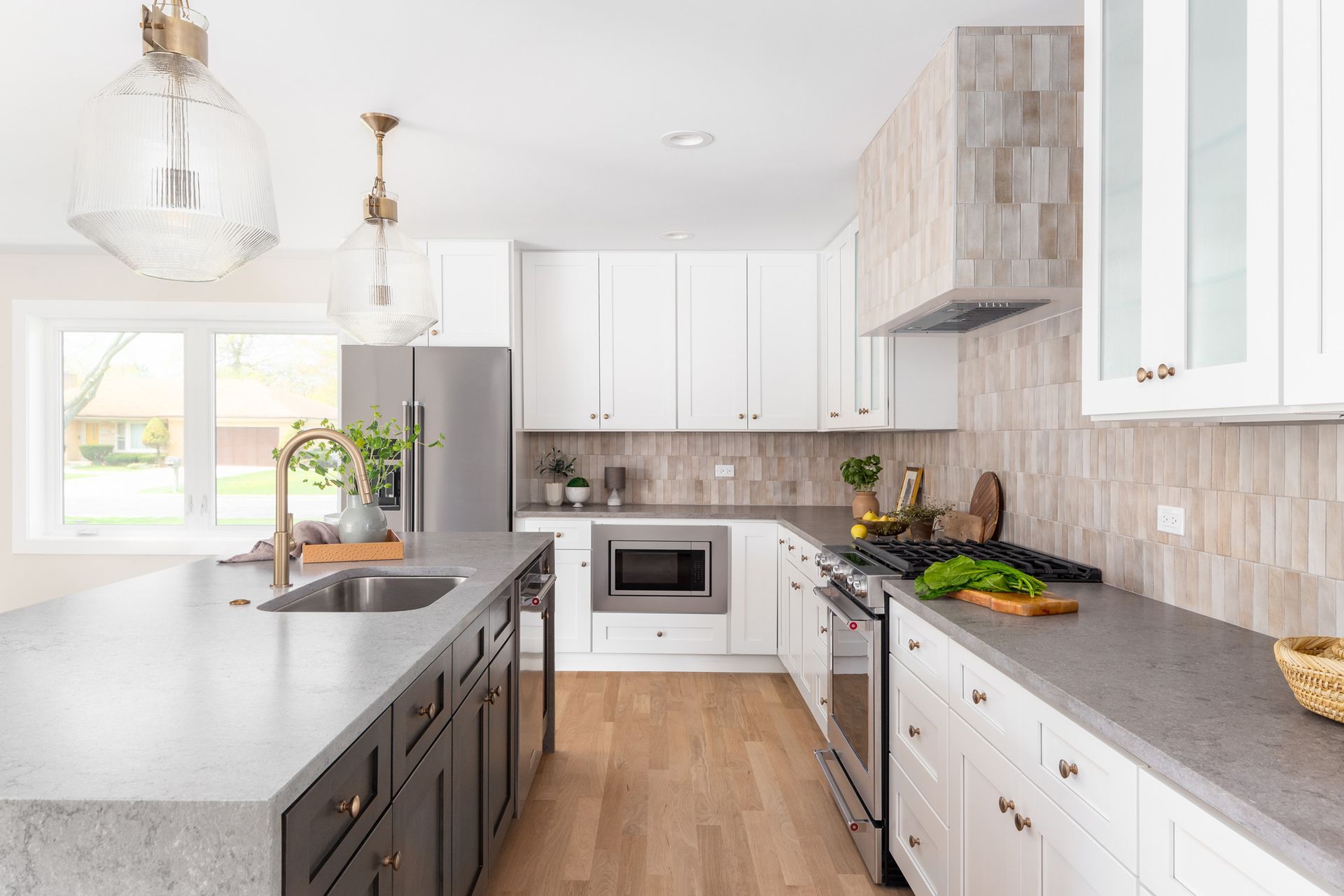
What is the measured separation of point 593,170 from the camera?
3.28 m

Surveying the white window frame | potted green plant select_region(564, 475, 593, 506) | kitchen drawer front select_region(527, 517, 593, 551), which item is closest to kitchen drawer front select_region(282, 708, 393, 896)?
kitchen drawer front select_region(527, 517, 593, 551)

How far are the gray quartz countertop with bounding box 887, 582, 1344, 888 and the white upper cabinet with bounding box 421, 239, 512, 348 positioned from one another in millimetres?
3042

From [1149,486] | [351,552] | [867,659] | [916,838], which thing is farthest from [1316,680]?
[351,552]

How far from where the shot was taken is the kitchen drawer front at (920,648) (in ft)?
6.28

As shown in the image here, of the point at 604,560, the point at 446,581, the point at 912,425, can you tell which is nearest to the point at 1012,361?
the point at 912,425

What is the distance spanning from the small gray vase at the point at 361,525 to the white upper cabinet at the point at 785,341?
257cm

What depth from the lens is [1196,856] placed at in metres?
1.03

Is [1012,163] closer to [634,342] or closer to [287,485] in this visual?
[287,485]

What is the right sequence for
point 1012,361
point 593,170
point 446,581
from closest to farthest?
point 446,581 → point 1012,361 → point 593,170

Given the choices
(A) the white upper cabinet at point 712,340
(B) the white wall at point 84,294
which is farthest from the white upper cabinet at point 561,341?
(B) the white wall at point 84,294

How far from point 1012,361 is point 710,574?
207 centimetres

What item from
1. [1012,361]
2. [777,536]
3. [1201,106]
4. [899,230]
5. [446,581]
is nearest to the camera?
[1201,106]

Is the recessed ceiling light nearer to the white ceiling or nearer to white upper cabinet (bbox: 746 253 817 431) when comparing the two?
the white ceiling

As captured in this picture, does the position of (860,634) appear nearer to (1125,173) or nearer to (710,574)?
(1125,173)
